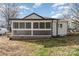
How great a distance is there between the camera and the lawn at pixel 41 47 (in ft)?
47.1

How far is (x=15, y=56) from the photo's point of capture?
1437 cm

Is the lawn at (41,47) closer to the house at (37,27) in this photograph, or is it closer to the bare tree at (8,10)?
the house at (37,27)

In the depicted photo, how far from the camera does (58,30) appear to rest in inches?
566

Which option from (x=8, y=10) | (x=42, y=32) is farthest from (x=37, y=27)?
(x=8, y=10)

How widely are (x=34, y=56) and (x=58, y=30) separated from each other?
555mm

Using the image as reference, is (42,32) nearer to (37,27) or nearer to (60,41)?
(37,27)

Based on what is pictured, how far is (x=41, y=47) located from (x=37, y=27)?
1.08ft

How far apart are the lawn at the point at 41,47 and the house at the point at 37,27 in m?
0.09

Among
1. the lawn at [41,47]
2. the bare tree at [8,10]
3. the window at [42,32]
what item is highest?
the bare tree at [8,10]

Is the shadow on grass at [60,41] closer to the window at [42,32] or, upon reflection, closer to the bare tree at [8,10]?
the window at [42,32]

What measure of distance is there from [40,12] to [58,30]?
40 centimetres

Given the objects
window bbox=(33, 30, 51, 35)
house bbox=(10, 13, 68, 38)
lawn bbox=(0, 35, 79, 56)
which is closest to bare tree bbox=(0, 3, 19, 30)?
house bbox=(10, 13, 68, 38)

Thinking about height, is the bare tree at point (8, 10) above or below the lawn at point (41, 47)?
above

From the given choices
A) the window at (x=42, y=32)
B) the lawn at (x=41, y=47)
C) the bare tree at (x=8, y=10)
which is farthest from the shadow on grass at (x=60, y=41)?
the bare tree at (x=8, y=10)
